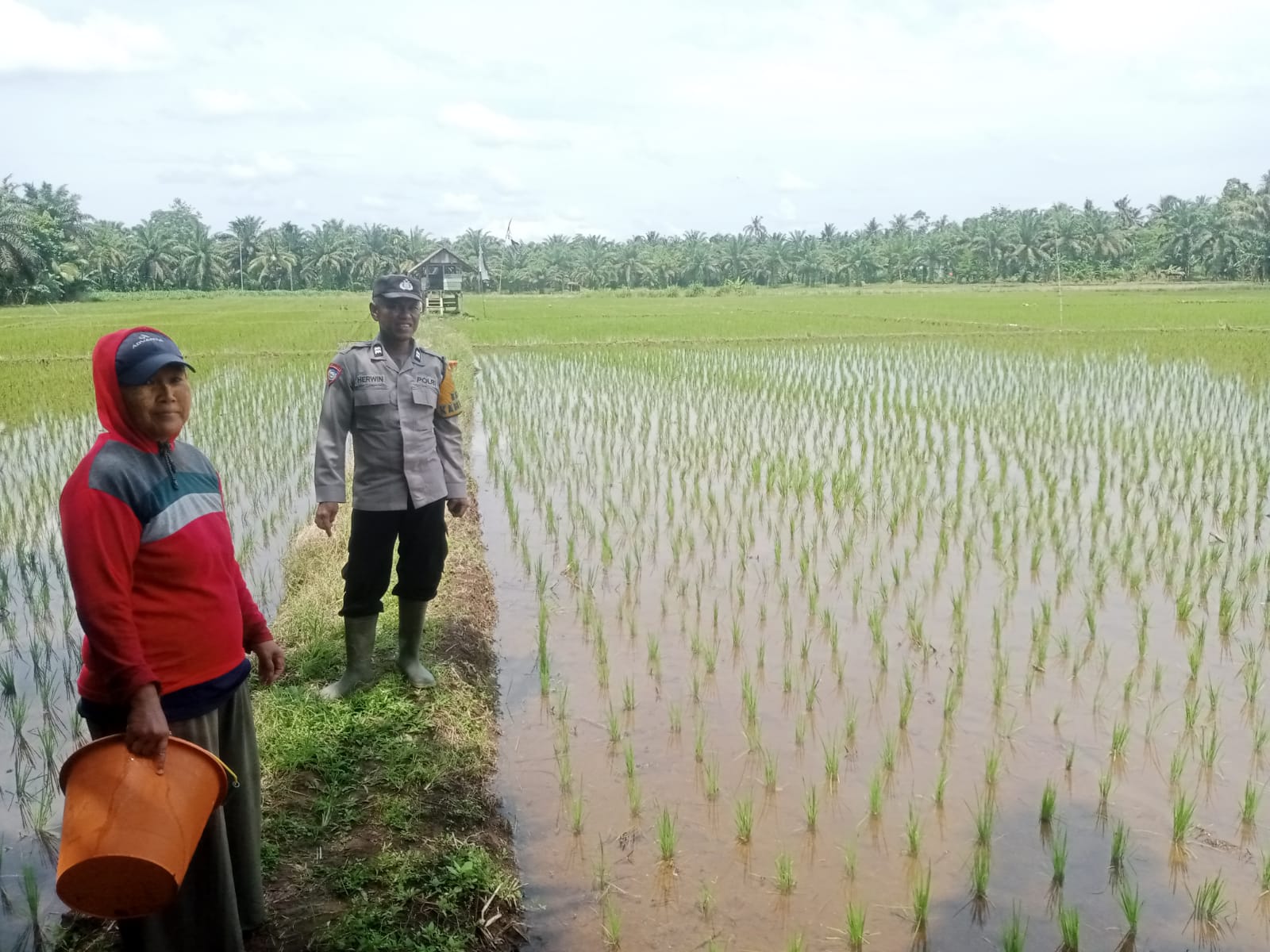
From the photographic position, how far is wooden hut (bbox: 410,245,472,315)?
25844 millimetres

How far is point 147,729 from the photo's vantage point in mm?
1715

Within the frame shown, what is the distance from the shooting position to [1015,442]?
25.3ft

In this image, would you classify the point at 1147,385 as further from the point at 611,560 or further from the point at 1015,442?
the point at 611,560

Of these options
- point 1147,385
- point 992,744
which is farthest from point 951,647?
point 1147,385

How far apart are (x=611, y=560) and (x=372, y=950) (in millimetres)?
3135

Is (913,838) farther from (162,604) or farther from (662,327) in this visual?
(662,327)

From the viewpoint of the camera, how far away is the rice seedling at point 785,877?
250 cm

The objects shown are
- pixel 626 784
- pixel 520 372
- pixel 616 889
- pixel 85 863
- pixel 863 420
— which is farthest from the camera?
pixel 520 372

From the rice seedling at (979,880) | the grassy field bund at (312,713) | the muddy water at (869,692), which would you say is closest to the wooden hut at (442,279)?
the grassy field bund at (312,713)

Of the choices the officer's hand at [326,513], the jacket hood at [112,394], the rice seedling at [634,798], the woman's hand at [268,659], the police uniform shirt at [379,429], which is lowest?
the rice seedling at [634,798]

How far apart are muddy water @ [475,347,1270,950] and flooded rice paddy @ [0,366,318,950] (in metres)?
1.22

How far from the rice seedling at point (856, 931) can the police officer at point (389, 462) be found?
1.68 m

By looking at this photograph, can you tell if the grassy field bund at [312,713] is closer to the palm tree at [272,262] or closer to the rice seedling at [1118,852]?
the rice seedling at [1118,852]

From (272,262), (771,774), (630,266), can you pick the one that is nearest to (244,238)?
(272,262)
